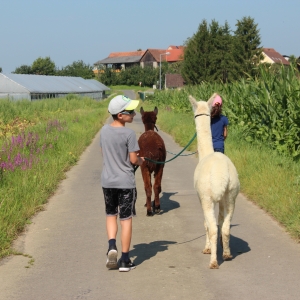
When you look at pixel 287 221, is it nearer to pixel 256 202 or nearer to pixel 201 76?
pixel 256 202

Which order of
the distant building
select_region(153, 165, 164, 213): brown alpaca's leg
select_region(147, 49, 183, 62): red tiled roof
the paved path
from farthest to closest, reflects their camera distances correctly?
1. select_region(147, 49, 183, 62): red tiled roof
2. the distant building
3. select_region(153, 165, 164, 213): brown alpaca's leg
4. the paved path

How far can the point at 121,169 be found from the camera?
6.40 m

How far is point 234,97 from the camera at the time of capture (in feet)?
66.4

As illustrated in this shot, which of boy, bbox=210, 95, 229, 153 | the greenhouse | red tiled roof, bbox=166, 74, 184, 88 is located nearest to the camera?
boy, bbox=210, 95, 229, 153

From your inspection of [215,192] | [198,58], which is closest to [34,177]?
[215,192]

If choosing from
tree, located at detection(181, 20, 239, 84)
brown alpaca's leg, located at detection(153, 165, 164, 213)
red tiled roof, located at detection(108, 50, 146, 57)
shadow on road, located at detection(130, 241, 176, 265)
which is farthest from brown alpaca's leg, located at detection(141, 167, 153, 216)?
red tiled roof, located at detection(108, 50, 146, 57)

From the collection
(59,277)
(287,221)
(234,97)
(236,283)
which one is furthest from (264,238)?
(234,97)

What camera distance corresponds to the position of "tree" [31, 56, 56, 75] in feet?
430

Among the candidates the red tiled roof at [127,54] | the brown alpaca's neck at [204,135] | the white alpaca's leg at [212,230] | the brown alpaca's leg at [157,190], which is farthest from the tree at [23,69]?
the white alpaca's leg at [212,230]

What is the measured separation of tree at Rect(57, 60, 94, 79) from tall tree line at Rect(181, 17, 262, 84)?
206 feet

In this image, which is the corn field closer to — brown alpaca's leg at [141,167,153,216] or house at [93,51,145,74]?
brown alpaca's leg at [141,167,153,216]

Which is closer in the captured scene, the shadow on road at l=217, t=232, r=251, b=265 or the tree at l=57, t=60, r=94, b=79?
the shadow on road at l=217, t=232, r=251, b=265

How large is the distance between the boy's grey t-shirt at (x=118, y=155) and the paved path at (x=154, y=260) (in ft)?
3.25

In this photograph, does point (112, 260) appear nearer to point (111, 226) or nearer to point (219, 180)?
point (111, 226)
